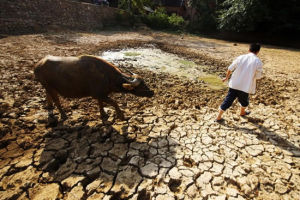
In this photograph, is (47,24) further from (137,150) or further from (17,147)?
(137,150)

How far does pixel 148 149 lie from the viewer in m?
3.07

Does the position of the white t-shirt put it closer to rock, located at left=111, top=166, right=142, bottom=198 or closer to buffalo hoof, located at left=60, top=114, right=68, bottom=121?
rock, located at left=111, top=166, right=142, bottom=198

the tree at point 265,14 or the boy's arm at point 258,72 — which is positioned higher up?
the tree at point 265,14

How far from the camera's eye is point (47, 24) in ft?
43.2

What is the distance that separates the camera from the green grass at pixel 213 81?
579 centimetres

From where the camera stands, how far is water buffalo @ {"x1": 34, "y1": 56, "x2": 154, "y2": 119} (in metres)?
3.26

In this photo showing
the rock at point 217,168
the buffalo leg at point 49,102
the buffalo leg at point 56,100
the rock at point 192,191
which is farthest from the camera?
the buffalo leg at point 49,102

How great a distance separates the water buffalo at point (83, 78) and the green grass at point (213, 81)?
10.9ft

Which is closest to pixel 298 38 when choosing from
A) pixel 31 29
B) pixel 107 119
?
pixel 107 119

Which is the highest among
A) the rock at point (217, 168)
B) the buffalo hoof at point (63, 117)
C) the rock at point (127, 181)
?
the buffalo hoof at point (63, 117)

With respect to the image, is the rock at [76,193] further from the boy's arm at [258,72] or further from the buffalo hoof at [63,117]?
the boy's arm at [258,72]

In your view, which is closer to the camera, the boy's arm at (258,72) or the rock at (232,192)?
the rock at (232,192)

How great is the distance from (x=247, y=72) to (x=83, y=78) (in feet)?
11.0

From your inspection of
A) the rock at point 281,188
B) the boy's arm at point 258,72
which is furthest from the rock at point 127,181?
the boy's arm at point 258,72
